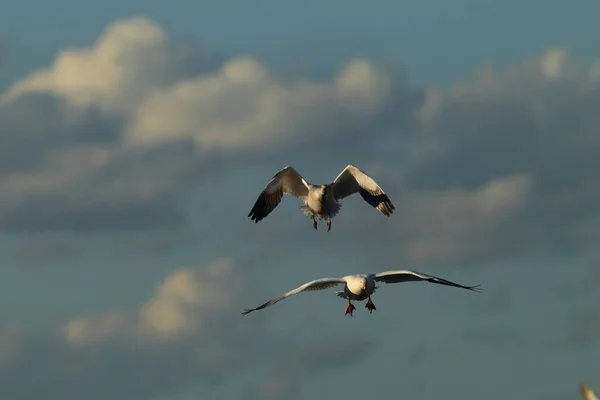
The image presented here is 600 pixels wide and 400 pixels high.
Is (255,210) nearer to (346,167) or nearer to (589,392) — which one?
(346,167)

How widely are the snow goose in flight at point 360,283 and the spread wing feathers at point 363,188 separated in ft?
19.0

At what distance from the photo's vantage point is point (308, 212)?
66.1 m

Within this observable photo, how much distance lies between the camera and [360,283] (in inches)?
2386

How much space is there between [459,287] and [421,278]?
357 cm

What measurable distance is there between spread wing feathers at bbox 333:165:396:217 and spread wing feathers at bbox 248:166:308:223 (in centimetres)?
187

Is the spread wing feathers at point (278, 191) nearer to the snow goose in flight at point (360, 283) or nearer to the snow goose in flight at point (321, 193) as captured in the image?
the snow goose in flight at point (321, 193)

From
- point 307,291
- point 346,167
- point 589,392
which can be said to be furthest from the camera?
point 346,167

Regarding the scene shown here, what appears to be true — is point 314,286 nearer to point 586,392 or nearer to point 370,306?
point 370,306

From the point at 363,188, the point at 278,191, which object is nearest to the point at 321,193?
the point at 363,188

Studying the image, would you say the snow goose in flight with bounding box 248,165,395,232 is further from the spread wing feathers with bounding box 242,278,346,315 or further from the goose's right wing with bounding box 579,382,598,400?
the goose's right wing with bounding box 579,382,598,400

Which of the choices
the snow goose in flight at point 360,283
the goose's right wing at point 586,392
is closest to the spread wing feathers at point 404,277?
the snow goose in flight at point 360,283

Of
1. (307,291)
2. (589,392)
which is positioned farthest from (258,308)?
(589,392)

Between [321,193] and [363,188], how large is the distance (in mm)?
4018

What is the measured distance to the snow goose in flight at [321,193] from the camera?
2586 inches
